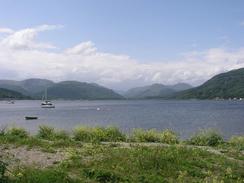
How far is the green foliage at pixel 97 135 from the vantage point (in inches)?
888

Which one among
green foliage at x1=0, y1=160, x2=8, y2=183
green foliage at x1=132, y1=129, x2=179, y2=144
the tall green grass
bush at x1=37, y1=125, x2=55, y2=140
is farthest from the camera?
bush at x1=37, y1=125, x2=55, y2=140

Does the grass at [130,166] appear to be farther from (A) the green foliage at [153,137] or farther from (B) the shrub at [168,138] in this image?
(A) the green foliage at [153,137]

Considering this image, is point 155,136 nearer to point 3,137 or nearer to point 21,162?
point 3,137

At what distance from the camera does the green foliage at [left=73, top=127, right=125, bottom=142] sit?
2254 cm

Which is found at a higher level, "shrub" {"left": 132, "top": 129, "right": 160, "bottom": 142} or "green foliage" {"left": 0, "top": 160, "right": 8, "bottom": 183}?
"green foliage" {"left": 0, "top": 160, "right": 8, "bottom": 183}

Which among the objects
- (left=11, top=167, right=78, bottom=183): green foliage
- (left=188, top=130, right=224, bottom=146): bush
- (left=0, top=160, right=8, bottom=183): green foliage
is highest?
(left=0, top=160, right=8, bottom=183): green foliage

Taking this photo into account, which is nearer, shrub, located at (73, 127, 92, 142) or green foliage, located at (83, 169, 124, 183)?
green foliage, located at (83, 169, 124, 183)

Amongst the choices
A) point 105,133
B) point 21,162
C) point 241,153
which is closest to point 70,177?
point 21,162

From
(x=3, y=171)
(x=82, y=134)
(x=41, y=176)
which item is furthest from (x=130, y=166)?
(x=82, y=134)

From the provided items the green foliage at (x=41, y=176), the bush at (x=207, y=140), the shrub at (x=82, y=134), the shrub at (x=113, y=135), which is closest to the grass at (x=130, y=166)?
the green foliage at (x=41, y=176)

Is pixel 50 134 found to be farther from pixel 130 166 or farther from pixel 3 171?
pixel 3 171

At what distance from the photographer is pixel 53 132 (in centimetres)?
2414

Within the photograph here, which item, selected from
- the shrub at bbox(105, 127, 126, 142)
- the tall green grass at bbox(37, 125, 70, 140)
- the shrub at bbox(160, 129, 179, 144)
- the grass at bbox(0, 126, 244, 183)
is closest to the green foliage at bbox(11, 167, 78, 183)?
the grass at bbox(0, 126, 244, 183)

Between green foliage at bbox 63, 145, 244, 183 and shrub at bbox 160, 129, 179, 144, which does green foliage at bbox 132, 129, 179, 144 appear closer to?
shrub at bbox 160, 129, 179, 144
